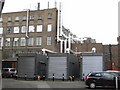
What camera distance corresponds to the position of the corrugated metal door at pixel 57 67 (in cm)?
3193

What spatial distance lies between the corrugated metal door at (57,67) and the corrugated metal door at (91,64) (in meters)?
2.56

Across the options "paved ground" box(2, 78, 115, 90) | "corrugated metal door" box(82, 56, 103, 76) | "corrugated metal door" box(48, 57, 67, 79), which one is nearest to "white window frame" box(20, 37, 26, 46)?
"corrugated metal door" box(48, 57, 67, 79)

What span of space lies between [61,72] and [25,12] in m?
31.0

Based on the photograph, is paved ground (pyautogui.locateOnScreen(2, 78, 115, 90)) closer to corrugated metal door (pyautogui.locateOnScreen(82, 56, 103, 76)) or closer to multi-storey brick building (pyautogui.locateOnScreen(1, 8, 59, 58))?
corrugated metal door (pyautogui.locateOnScreen(82, 56, 103, 76))

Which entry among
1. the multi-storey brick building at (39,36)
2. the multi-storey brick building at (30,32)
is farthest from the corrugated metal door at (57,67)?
the multi-storey brick building at (30,32)

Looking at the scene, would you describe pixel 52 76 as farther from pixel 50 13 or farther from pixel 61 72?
pixel 50 13

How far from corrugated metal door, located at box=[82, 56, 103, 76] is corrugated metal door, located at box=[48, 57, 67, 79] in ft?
8.42

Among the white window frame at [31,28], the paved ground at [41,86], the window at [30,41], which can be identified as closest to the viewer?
the paved ground at [41,86]

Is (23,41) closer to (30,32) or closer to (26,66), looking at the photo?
(30,32)

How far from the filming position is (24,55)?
3303 cm

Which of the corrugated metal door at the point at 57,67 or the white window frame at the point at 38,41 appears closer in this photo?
the corrugated metal door at the point at 57,67

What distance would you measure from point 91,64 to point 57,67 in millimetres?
4595

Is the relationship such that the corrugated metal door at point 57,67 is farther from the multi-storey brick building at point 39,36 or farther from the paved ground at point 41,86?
the multi-storey brick building at point 39,36

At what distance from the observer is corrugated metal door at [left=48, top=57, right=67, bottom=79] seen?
31.9 m
